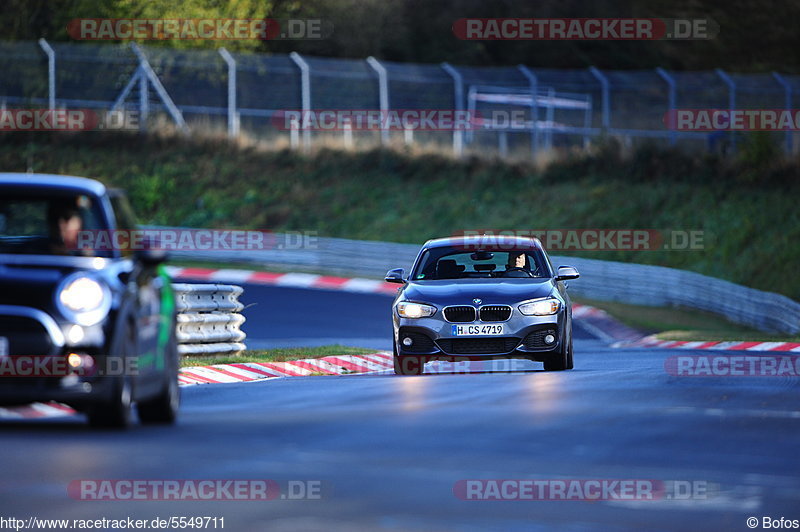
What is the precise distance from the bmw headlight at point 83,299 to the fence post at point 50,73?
37.5 meters

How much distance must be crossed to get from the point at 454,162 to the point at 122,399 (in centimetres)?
3921

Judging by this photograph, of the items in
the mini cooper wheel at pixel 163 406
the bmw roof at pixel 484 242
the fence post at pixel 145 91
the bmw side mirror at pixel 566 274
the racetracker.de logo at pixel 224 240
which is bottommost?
the racetracker.de logo at pixel 224 240

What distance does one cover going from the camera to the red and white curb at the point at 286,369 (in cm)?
1806

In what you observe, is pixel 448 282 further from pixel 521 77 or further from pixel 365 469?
pixel 521 77

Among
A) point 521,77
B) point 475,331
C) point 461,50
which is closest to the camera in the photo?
point 475,331

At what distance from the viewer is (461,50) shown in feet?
233

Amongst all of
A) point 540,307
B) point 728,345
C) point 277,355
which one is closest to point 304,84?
point 728,345

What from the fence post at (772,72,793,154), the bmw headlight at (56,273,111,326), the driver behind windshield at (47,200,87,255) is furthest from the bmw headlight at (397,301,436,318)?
the fence post at (772,72,793,154)

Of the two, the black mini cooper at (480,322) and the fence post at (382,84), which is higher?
the fence post at (382,84)

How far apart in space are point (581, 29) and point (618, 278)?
38312 millimetres

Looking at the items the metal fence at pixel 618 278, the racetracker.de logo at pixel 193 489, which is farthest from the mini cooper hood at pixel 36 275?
the metal fence at pixel 618 278

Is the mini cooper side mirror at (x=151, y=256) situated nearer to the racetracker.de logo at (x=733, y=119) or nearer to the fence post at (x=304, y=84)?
the fence post at (x=304, y=84)

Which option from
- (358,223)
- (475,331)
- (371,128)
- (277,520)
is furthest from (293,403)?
(371,128)

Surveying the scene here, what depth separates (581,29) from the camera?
2923 inches
